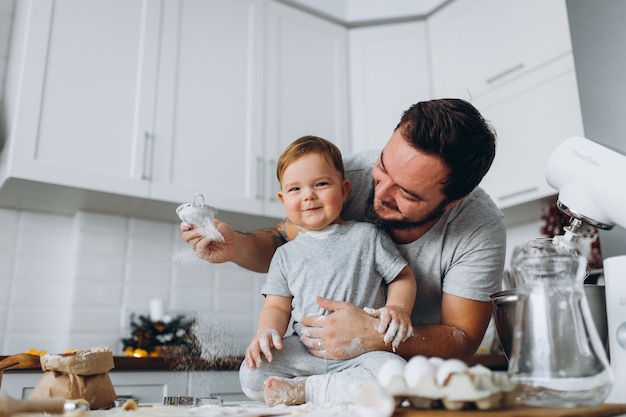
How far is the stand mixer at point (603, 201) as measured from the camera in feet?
2.82

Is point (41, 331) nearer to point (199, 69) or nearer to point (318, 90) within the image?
point (199, 69)

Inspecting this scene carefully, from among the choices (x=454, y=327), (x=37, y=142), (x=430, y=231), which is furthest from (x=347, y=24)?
(x=454, y=327)

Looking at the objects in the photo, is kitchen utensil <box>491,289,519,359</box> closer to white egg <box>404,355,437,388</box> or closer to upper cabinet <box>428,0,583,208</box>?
white egg <box>404,355,437,388</box>

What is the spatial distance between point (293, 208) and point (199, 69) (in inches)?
54.4

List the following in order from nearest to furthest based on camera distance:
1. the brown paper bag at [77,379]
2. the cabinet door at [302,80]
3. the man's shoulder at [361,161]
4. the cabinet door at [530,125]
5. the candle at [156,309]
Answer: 1. the brown paper bag at [77,379]
2. the man's shoulder at [361,161]
3. the cabinet door at [530,125]
4. the candle at [156,309]
5. the cabinet door at [302,80]

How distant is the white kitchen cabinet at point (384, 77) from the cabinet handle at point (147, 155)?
37.3 inches

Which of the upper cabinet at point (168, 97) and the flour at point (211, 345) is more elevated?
the upper cabinet at point (168, 97)

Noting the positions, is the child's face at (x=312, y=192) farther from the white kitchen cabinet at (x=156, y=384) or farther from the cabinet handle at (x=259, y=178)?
the cabinet handle at (x=259, y=178)

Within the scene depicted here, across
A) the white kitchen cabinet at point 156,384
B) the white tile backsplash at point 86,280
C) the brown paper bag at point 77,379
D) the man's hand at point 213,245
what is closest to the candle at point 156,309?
the white tile backsplash at point 86,280

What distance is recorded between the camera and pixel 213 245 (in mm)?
1238

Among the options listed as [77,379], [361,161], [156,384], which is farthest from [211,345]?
[77,379]

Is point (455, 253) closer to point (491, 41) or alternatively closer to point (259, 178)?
point (259, 178)

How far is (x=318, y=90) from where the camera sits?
2689 mm

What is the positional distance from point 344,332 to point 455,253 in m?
0.40
